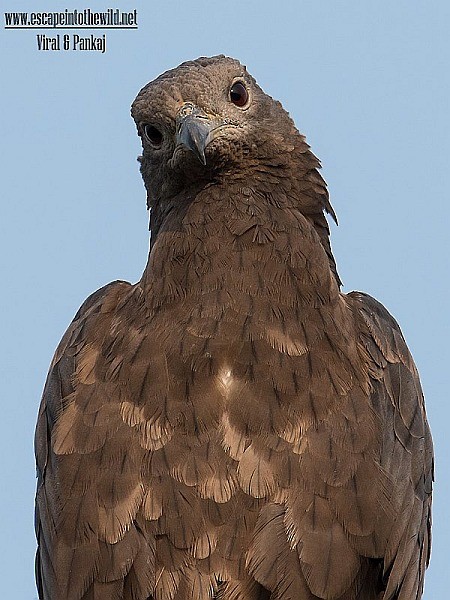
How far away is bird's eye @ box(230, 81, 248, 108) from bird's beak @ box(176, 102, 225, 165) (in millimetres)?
322

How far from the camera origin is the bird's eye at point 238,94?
8102mm

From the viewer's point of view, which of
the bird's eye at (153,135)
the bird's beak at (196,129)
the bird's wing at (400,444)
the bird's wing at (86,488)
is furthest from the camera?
the bird's eye at (153,135)

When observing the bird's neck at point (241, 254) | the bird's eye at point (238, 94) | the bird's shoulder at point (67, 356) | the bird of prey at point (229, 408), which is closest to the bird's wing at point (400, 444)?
the bird of prey at point (229, 408)

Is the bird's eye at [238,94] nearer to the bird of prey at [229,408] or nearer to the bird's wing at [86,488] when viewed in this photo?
the bird of prey at [229,408]

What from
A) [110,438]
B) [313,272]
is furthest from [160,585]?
[313,272]

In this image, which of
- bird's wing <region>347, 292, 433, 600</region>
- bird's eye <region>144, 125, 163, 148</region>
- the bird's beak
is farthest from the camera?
bird's eye <region>144, 125, 163, 148</region>

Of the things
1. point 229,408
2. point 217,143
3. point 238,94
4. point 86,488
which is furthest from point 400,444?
point 238,94

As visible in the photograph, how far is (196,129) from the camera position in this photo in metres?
7.57

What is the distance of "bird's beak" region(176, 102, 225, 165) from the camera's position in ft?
24.7

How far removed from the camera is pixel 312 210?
324 inches

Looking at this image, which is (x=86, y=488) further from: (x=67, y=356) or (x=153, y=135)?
(x=153, y=135)

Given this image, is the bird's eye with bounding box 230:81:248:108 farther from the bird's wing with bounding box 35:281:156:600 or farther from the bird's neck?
the bird's wing with bounding box 35:281:156:600

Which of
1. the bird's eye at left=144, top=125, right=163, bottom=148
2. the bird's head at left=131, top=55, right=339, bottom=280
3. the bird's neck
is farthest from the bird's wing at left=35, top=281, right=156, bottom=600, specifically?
the bird's eye at left=144, top=125, right=163, bottom=148

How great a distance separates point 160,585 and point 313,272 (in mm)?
1956
